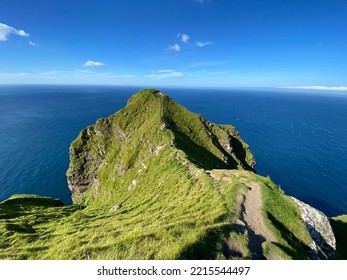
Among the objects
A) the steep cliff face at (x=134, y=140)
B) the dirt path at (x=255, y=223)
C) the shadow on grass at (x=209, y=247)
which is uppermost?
the shadow on grass at (x=209, y=247)

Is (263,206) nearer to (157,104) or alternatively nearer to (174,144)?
(174,144)

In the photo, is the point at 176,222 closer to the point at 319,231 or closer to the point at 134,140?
the point at 319,231

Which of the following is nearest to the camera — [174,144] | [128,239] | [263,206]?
[128,239]

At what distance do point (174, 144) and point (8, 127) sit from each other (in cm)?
20175

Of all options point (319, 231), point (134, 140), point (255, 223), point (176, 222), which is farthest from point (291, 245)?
point (134, 140)

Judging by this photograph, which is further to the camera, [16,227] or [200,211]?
[16,227]

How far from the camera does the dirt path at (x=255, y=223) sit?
16.8 metres

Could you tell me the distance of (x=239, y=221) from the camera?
1972 centimetres

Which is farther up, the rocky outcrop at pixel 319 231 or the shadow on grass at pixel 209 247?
the shadow on grass at pixel 209 247

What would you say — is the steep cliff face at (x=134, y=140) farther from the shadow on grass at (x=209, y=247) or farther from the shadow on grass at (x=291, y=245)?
the shadow on grass at (x=209, y=247)

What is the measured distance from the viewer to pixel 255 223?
2066 cm

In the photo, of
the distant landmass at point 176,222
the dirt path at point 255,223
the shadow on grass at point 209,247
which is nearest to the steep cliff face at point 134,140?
the distant landmass at point 176,222
